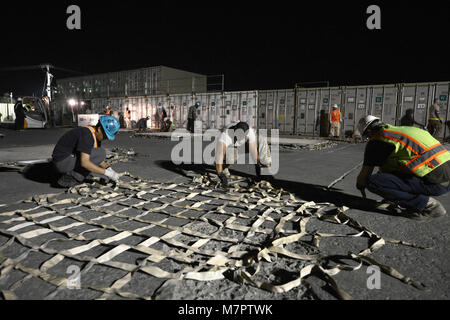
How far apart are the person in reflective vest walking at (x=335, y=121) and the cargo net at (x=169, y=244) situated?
12.6m

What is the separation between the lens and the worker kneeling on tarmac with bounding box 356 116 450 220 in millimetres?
3174

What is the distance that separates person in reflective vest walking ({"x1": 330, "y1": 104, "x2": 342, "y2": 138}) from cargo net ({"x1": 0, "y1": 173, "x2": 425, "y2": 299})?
12604mm

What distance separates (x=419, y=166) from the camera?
322cm

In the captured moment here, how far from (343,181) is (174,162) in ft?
14.0

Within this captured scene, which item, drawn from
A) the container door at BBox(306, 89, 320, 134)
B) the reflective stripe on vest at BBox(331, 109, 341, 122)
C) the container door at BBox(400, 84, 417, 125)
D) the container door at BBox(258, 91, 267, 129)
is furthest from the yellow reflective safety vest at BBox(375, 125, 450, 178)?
the container door at BBox(258, 91, 267, 129)

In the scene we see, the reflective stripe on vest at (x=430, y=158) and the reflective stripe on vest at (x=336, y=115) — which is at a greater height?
the reflective stripe on vest at (x=336, y=115)

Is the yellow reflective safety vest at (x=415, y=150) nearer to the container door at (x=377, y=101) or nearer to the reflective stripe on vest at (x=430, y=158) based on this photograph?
the reflective stripe on vest at (x=430, y=158)

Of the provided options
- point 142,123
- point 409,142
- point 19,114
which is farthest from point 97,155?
point 19,114

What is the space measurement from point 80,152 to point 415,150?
4.65 metres

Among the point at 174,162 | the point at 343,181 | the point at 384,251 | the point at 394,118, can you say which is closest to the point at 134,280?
the point at 384,251

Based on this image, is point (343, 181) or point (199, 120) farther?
point (199, 120)

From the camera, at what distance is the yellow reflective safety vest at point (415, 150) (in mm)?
3160

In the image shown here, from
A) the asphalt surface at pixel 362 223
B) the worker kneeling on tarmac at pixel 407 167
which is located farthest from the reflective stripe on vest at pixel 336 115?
the worker kneeling on tarmac at pixel 407 167
